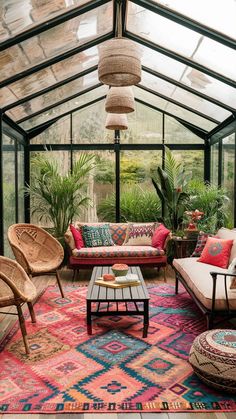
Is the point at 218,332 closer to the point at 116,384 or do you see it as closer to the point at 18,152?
the point at 116,384

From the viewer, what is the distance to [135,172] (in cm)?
769

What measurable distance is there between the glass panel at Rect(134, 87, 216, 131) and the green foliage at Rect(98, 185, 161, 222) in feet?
5.12

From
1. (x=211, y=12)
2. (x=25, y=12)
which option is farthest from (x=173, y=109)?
(x=25, y=12)

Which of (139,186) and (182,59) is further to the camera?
(139,186)

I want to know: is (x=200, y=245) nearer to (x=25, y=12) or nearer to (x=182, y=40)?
(x=182, y=40)

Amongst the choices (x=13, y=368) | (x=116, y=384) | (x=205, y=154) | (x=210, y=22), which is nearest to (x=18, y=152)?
(x=205, y=154)

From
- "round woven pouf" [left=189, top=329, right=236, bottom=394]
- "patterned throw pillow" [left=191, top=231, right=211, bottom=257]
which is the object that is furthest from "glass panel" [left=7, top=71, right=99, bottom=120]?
"round woven pouf" [left=189, top=329, right=236, bottom=394]

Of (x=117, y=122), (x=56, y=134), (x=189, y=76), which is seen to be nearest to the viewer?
(x=117, y=122)

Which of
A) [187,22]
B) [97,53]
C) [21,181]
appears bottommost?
[21,181]

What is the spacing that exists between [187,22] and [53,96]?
2.87 meters

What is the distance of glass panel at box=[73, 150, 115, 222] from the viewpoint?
760 centimetres

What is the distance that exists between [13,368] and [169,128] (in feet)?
18.9

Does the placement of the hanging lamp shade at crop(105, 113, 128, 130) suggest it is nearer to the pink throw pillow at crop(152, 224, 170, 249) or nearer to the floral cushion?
the pink throw pillow at crop(152, 224, 170, 249)

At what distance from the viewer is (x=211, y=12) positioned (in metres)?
4.00
